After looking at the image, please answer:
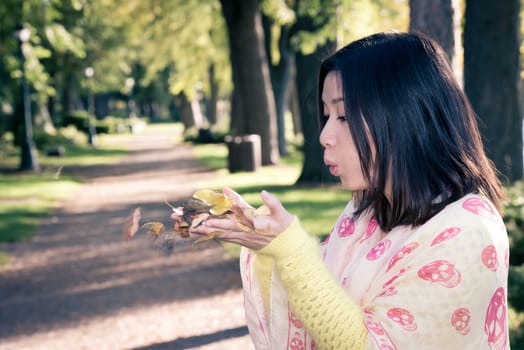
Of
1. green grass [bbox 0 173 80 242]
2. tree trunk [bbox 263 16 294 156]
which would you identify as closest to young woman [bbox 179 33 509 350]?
green grass [bbox 0 173 80 242]

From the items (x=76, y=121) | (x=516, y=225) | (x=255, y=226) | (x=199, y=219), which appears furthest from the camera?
(x=76, y=121)

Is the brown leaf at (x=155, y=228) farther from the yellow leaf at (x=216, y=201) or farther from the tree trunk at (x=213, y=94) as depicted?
the tree trunk at (x=213, y=94)

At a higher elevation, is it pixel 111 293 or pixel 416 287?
pixel 416 287

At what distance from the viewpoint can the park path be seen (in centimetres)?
599

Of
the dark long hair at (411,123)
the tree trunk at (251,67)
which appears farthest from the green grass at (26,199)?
the dark long hair at (411,123)

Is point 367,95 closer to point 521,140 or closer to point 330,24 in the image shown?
point 521,140

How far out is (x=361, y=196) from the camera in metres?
2.26

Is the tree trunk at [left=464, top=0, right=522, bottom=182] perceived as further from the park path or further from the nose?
the nose

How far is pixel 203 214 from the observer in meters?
2.03

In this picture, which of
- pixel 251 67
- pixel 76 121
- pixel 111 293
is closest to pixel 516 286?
pixel 111 293

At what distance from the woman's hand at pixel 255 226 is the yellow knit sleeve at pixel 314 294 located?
0.02 metres

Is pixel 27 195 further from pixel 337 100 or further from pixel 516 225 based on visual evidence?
pixel 337 100

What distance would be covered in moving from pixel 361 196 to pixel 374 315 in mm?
558

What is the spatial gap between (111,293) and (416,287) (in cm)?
618
